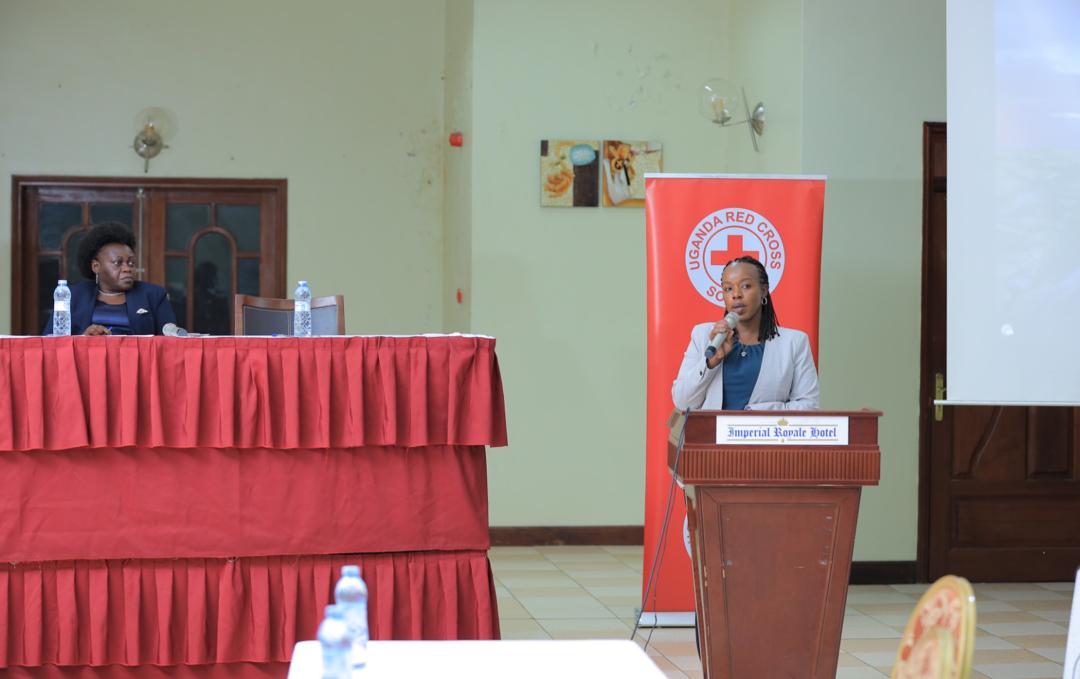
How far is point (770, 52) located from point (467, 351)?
3.19m

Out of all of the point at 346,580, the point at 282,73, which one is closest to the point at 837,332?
the point at 282,73

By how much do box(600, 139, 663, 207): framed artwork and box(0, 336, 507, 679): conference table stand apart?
3.12 metres

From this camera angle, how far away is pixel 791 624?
134 inches

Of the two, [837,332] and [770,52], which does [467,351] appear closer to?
[837,332]

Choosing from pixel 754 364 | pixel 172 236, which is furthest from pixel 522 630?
pixel 172 236

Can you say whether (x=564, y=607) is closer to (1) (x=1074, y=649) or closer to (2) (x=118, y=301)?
(2) (x=118, y=301)

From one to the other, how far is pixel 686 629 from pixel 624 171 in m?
2.80

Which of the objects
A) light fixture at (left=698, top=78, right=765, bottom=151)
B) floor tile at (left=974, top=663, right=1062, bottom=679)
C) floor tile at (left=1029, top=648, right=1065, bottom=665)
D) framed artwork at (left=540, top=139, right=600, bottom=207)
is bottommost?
floor tile at (left=1029, top=648, right=1065, bottom=665)

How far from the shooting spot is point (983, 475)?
6.21 meters

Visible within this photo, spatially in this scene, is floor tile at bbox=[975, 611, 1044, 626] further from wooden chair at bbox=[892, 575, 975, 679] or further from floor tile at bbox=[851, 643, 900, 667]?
wooden chair at bbox=[892, 575, 975, 679]

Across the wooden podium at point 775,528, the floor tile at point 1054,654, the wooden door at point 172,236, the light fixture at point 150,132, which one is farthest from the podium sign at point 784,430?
the light fixture at point 150,132

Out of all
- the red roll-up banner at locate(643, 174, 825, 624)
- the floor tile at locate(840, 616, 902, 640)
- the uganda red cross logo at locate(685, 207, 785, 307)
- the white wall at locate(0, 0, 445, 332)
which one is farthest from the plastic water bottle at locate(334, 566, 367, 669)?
the white wall at locate(0, 0, 445, 332)

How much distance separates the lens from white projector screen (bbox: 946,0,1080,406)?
4250mm

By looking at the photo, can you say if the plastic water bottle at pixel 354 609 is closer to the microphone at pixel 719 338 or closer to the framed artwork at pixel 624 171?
the microphone at pixel 719 338
